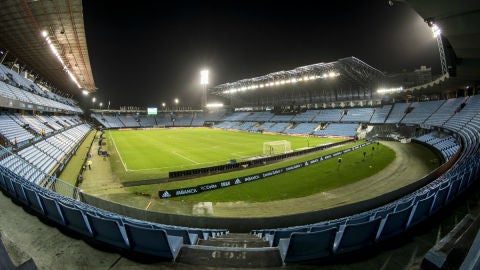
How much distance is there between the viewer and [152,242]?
489 centimetres

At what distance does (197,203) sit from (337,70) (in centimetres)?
5449

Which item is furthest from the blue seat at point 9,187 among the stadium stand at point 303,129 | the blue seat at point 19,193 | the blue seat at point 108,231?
the stadium stand at point 303,129

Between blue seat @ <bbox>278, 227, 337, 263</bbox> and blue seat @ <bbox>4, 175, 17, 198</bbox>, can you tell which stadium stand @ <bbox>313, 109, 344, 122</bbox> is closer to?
blue seat @ <bbox>278, 227, 337, 263</bbox>

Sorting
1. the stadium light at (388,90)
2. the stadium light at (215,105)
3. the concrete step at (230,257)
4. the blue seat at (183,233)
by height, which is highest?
the stadium light at (388,90)

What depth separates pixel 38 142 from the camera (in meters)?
25.4

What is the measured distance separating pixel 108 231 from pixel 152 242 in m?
1.24

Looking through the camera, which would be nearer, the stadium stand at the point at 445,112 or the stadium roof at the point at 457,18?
the stadium roof at the point at 457,18

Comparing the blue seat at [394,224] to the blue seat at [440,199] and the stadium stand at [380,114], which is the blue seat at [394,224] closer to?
the blue seat at [440,199]

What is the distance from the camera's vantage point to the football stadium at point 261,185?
500 cm

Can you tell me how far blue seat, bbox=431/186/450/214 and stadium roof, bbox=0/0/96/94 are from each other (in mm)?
28181

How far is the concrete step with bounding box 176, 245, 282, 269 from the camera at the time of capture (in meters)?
4.77

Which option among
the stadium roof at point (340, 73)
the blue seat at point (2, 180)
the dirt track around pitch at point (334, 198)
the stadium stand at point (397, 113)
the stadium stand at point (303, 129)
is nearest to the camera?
the blue seat at point (2, 180)

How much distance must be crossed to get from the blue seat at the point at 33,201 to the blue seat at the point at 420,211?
33.5 ft

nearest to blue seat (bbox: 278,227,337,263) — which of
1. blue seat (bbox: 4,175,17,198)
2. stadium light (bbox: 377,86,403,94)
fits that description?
blue seat (bbox: 4,175,17,198)
